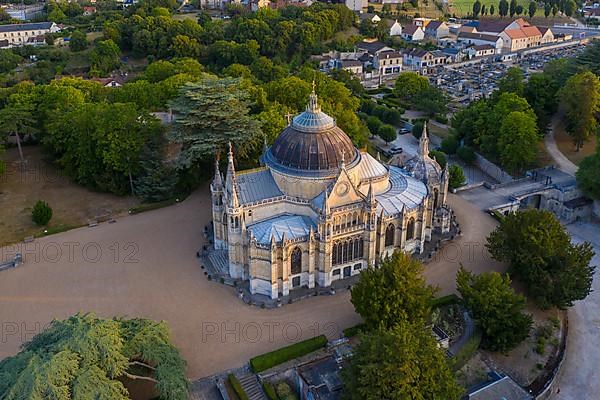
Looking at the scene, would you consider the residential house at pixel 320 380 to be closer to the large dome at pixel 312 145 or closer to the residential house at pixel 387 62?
the large dome at pixel 312 145

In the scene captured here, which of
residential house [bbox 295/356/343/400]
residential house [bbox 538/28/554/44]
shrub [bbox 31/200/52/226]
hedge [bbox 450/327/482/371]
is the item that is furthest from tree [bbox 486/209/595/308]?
residential house [bbox 538/28/554/44]

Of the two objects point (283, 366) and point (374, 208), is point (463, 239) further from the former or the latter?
point (283, 366)

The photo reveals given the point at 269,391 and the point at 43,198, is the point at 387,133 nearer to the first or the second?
the point at 43,198

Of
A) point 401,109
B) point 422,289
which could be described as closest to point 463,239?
point 422,289

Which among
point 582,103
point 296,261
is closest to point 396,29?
point 582,103

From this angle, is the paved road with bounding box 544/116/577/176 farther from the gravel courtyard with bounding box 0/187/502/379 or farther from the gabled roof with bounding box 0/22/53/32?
the gabled roof with bounding box 0/22/53/32

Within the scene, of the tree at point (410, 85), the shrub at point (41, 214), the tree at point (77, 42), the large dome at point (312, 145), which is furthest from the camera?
the tree at point (77, 42)

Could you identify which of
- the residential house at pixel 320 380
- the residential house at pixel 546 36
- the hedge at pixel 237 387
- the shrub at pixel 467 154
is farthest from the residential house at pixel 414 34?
the hedge at pixel 237 387
